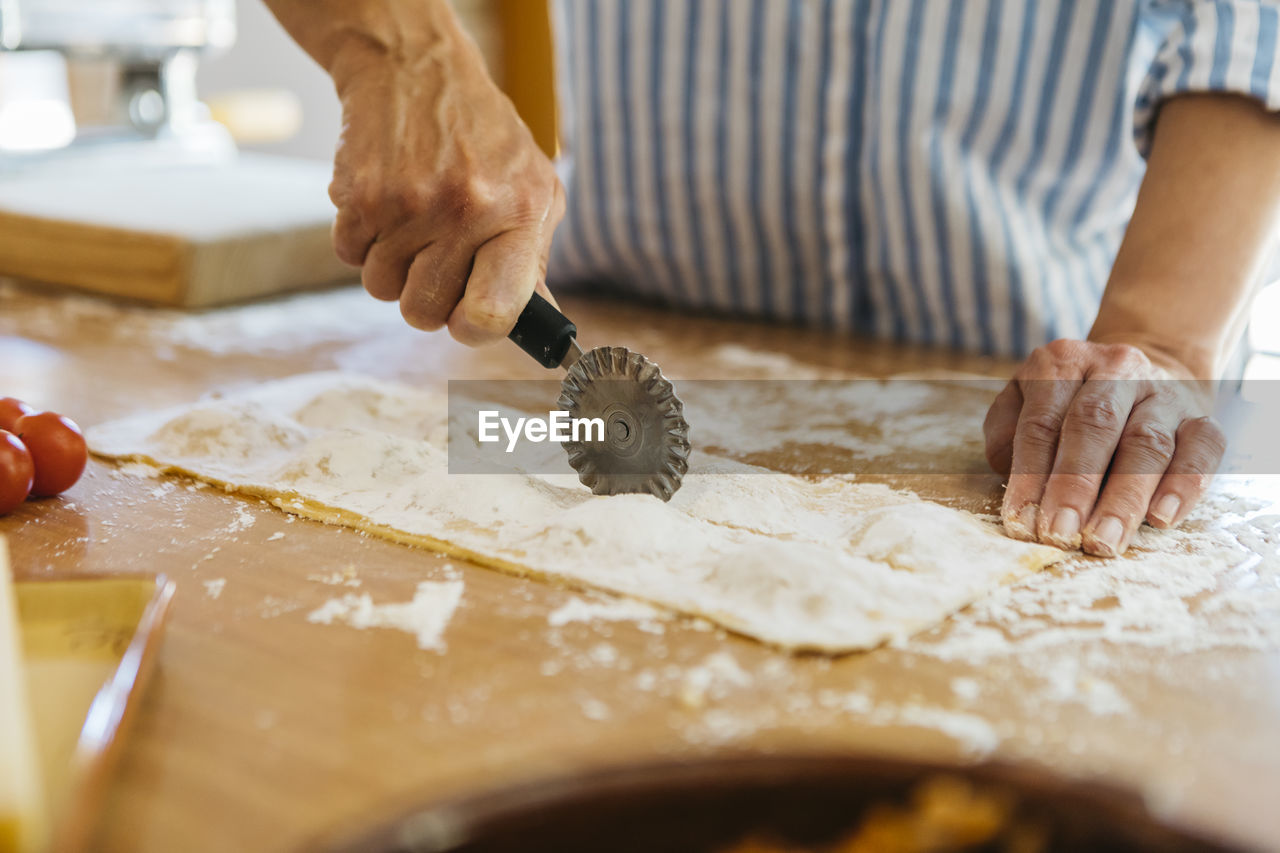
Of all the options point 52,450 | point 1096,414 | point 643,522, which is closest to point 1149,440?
point 1096,414

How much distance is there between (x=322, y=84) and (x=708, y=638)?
13.2 feet

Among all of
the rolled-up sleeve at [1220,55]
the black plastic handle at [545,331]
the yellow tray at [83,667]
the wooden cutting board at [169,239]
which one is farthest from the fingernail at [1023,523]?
the wooden cutting board at [169,239]

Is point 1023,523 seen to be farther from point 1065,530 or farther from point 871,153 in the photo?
point 871,153

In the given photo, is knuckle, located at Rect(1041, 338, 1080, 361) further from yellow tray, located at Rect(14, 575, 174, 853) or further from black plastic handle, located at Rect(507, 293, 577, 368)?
yellow tray, located at Rect(14, 575, 174, 853)

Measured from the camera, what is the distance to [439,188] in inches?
42.6

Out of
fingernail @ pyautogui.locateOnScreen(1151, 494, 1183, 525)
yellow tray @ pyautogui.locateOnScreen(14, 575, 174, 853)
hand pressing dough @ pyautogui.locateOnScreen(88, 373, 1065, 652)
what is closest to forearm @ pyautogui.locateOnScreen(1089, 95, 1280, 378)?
fingernail @ pyautogui.locateOnScreen(1151, 494, 1183, 525)

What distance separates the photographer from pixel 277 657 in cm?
69

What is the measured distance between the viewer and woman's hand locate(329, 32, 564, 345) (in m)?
1.08

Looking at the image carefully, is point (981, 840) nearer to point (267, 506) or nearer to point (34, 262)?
point (267, 506)

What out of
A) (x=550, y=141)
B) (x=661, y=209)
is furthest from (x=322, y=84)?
(x=661, y=209)

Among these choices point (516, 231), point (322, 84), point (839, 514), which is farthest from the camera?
point (322, 84)

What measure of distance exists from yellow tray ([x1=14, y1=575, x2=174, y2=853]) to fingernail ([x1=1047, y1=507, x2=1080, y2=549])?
25.9 inches

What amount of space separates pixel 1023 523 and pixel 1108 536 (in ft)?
0.22

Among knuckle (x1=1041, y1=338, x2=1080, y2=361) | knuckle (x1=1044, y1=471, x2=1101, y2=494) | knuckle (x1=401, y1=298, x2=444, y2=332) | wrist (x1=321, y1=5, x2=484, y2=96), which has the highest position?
wrist (x1=321, y1=5, x2=484, y2=96)
